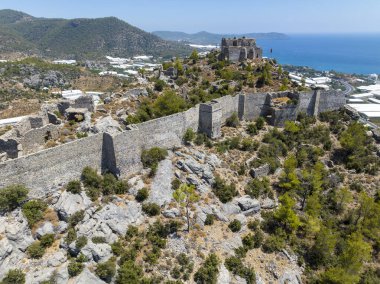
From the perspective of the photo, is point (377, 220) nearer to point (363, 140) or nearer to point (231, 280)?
point (363, 140)

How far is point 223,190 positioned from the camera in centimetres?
2502

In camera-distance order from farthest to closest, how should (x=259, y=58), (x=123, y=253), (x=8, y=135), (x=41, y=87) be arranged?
(x=41, y=87) < (x=259, y=58) < (x=8, y=135) < (x=123, y=253)

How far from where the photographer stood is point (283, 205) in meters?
25.2

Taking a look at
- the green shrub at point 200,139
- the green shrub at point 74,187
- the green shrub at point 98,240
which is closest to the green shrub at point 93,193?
the green shrub at point 74,187

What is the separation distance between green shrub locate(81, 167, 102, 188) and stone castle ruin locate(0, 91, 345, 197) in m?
0.41

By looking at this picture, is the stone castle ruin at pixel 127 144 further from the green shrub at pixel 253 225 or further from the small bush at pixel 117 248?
the green shrub at pixel 253 225

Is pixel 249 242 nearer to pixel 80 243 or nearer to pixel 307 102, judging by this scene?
pixel 80 243

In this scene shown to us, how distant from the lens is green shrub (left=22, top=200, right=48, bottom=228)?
730 inches

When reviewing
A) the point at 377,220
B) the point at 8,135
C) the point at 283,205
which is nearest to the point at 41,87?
the point at 8,135

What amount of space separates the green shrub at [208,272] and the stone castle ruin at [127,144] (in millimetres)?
9323

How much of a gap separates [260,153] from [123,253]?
1742 cm

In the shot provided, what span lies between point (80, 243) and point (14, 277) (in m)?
3.66

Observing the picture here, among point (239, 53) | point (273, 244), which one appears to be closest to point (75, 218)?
point (273, 244)

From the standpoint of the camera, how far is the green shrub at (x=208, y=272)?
60.7 feet
